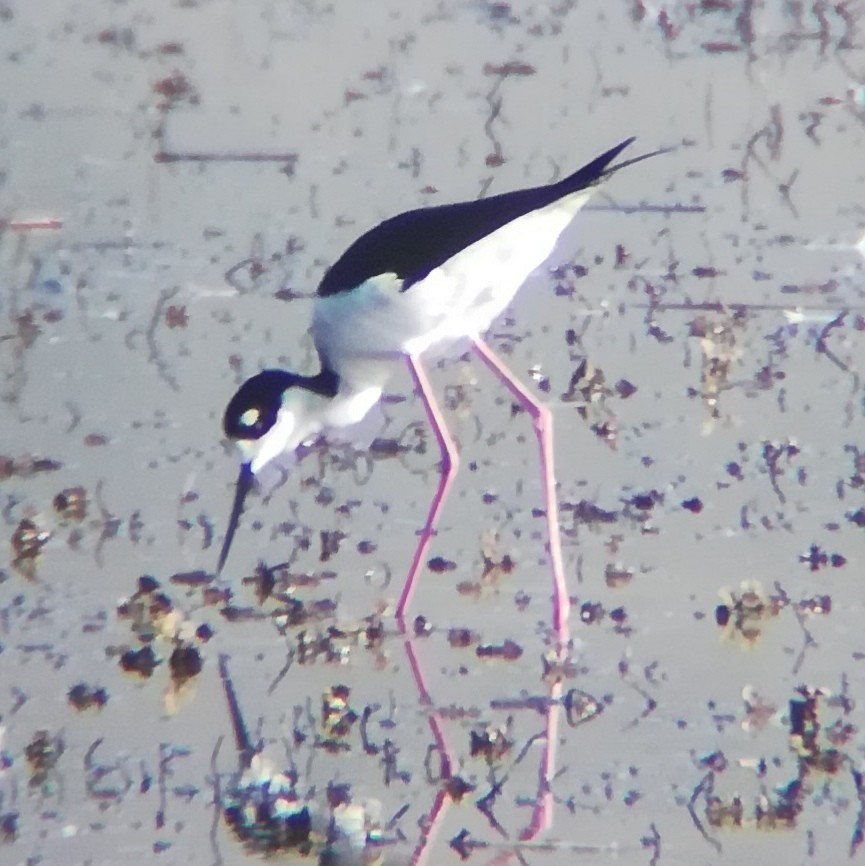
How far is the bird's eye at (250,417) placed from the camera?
1.35 metres

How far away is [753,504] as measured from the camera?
53.0 inches

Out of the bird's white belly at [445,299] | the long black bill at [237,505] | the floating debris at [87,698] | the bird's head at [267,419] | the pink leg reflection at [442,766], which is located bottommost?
the pink leg reflection at [442,766]

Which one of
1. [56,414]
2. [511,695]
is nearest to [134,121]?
[56,414]

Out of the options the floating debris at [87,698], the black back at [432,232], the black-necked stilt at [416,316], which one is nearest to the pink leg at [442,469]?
the black-necked stilt at [416,316]

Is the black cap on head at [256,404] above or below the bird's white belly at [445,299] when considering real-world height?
below

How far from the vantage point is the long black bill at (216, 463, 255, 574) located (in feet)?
4.46

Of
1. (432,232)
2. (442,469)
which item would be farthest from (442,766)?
(432,232)

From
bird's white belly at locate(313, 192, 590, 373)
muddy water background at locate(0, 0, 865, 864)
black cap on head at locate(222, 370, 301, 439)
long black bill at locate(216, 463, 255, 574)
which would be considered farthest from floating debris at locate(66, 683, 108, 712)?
bird's white belly at locate(313, 192, 590, 373)

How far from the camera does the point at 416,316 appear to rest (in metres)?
1.35

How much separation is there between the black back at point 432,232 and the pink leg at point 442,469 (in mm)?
102

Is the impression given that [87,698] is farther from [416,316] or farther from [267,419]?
[416,316]

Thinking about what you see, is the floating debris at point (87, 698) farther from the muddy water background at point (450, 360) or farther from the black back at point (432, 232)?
the black back at point (432, 232)

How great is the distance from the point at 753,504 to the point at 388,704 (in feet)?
1.45

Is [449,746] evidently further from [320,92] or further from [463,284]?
[320,92]
